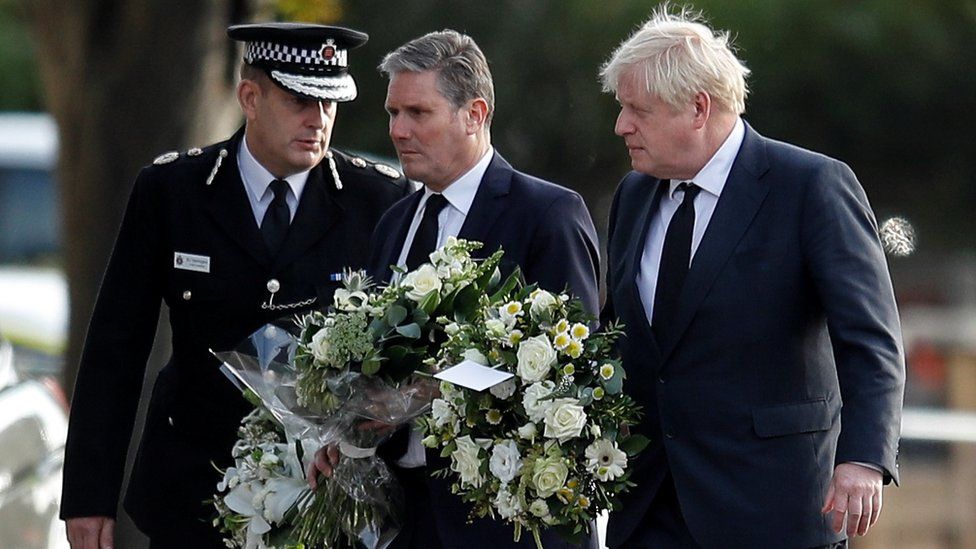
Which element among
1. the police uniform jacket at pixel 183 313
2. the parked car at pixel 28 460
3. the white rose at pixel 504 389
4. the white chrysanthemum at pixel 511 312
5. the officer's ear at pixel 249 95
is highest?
the white chrysanthemum at pixel 511 312

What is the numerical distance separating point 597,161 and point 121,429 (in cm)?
1044

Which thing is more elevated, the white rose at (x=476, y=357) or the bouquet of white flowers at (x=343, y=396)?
the white rose at (x=476, y=357)

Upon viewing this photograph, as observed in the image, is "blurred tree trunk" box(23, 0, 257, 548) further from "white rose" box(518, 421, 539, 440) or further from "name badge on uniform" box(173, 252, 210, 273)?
"white rose" box(518, 421, 539, 440)

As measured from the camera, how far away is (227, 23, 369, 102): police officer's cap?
14.0 ft

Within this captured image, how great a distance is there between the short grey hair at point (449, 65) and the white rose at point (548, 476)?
40.4 inches

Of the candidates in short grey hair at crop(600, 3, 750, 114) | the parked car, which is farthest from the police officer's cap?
the parked car

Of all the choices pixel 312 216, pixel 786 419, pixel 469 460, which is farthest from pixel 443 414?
pixel 312 216

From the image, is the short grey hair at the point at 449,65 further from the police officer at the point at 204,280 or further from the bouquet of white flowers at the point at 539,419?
the bouquet of white flowers at the point at 539,419

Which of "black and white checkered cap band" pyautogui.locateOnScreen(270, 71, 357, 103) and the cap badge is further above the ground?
the cap badge

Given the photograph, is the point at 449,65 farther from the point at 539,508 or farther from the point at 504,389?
the point at 539,508

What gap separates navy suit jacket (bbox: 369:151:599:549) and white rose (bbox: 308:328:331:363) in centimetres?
41

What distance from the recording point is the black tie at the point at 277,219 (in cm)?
432

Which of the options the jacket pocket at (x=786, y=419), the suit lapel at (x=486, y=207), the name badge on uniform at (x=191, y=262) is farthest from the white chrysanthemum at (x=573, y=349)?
the name badge on uniform at (x=191, y=262)

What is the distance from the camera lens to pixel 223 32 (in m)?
7.42
